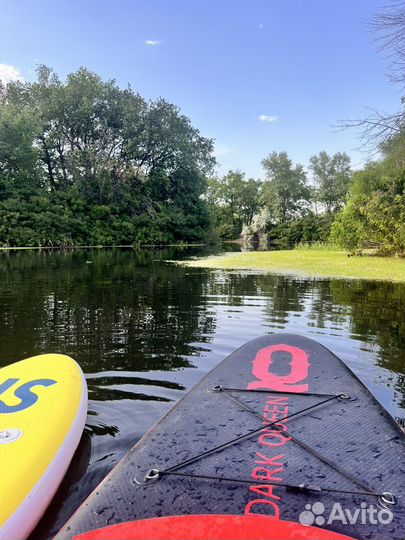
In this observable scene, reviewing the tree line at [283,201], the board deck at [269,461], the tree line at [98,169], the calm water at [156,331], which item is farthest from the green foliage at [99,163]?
the board deck at [269,461]

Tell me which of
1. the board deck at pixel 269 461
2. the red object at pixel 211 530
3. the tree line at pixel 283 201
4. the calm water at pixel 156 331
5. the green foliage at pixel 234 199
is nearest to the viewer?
the red object at pixel 211 530

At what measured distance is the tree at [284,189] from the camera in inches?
2013

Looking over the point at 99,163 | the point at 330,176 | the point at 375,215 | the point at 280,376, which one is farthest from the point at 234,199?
the point at 280,376

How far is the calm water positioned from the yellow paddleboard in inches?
6.1

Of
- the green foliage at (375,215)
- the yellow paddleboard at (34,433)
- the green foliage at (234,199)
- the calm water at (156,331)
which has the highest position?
the green foliage at (234,199)

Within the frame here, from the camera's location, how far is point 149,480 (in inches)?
72.1

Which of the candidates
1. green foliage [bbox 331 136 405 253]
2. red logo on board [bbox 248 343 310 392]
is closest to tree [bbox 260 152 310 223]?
green foliage [bbox 331 136 405 253]

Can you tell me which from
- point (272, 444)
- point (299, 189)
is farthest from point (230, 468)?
point (299, 189)

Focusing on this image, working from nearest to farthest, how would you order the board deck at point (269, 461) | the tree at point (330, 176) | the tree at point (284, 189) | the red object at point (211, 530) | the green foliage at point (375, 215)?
1. the red object at point (211, 530)
2. the board deck at point (269, 461)
3. the green foliage at point (375, 215)
4. the tree at point (330, 176)
5. the tree at point (284, 189)

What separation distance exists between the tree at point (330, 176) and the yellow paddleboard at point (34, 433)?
161 ft

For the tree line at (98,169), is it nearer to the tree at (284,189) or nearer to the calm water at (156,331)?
the tree at (284,189)

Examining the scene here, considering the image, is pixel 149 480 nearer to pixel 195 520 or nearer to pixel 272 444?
pixel 195 520

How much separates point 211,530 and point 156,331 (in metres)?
4.28

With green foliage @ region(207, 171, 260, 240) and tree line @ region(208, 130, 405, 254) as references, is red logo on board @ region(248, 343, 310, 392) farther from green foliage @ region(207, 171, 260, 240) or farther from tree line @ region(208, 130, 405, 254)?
green foliage @ region(207, 171, 260, 240)
